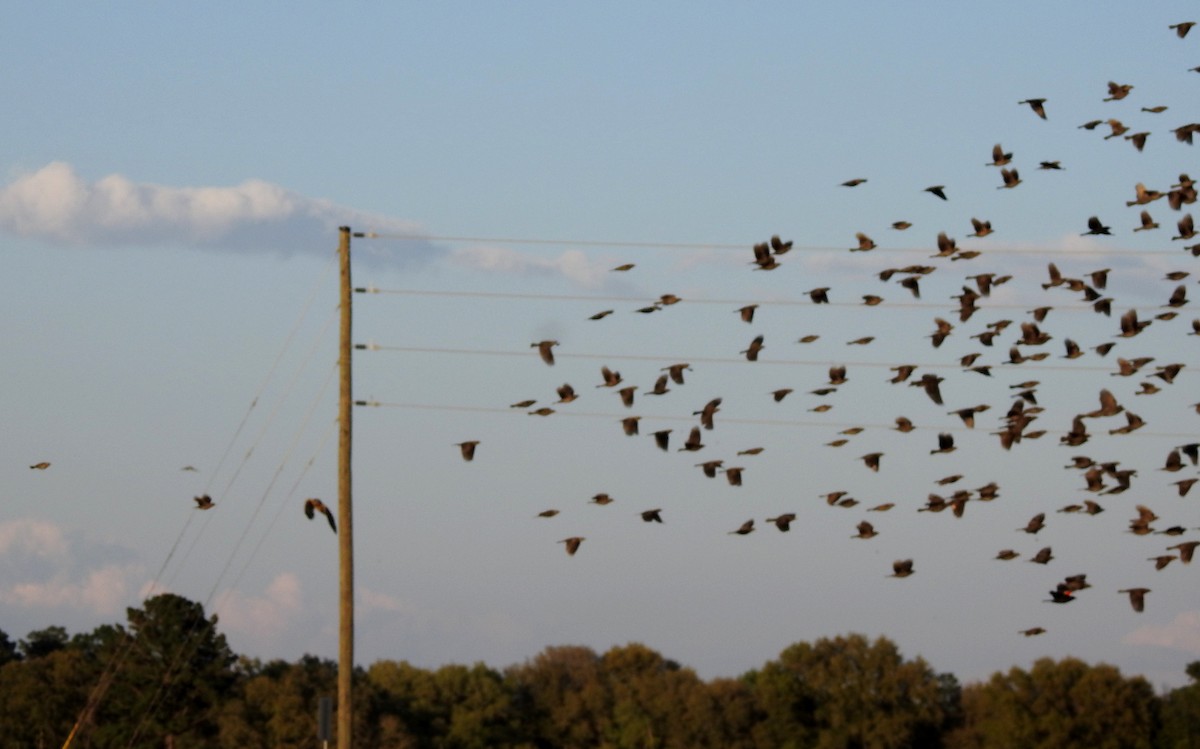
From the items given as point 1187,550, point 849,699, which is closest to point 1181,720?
point 849,699

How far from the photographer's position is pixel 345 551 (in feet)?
Answer: 107

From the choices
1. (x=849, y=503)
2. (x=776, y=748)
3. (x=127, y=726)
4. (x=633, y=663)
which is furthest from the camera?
(x=633, y=663)

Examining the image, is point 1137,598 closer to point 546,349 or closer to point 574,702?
point 546,349

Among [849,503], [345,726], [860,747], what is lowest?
[345,726]

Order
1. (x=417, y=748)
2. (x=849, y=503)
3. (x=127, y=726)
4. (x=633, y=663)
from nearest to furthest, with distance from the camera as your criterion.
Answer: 1. (x=849, y=503)
2. (x=127, y=726)
3. (x=417, y=748)
4. (x=633, y=663)

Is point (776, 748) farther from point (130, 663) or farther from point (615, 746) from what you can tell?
point (130, 663)

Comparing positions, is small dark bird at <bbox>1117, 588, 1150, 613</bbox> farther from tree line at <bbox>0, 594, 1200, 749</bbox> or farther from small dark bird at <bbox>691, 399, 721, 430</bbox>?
tree line at <bbox>0, 594, 1200, 749</bbox>

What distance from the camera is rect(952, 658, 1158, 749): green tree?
108812mm

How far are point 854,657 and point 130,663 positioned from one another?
47238mm

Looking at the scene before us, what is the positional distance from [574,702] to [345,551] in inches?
3586

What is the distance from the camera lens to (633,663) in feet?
431

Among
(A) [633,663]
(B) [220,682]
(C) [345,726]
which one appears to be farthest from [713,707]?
(C) [345,726]

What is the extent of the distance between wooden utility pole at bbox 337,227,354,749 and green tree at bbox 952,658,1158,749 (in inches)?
3249

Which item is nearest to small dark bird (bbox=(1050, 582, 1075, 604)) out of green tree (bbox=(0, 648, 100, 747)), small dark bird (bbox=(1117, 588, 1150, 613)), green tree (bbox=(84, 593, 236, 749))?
small dark bird (bbox=(1117, 588, 1150, 613))
